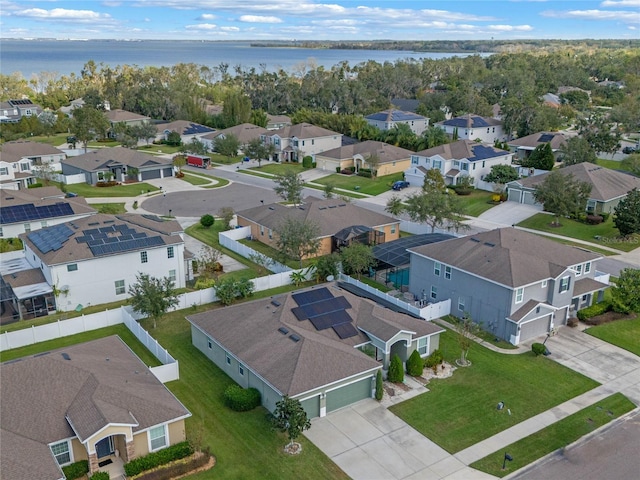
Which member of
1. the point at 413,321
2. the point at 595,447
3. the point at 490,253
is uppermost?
the point at 490,253

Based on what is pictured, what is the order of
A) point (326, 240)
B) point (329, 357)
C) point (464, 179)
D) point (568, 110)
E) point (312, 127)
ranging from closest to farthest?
1. point (329, 357)
2. point (326, 240)
3. point (464, 179)
4. point (312, 127)
5. point (568, 110)

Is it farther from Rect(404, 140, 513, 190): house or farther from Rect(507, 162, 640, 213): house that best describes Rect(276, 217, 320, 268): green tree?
Rect(404, 140, 513, 190): house

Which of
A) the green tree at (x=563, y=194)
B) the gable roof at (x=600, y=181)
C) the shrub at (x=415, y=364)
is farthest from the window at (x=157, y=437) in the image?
the gable roof at (x=600, y=181)

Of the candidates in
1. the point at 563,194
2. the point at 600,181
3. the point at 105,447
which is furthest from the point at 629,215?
the point at 105,447

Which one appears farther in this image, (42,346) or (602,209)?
(602,209)

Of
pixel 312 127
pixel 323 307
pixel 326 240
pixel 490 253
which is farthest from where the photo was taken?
pixel 312 127

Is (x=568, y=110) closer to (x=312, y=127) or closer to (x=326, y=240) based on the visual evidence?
(x=312, y=127)

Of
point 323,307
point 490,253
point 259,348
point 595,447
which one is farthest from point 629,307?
point 259,348

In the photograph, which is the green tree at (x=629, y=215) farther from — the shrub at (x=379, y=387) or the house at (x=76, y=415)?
the house at (x=76, y=415)
